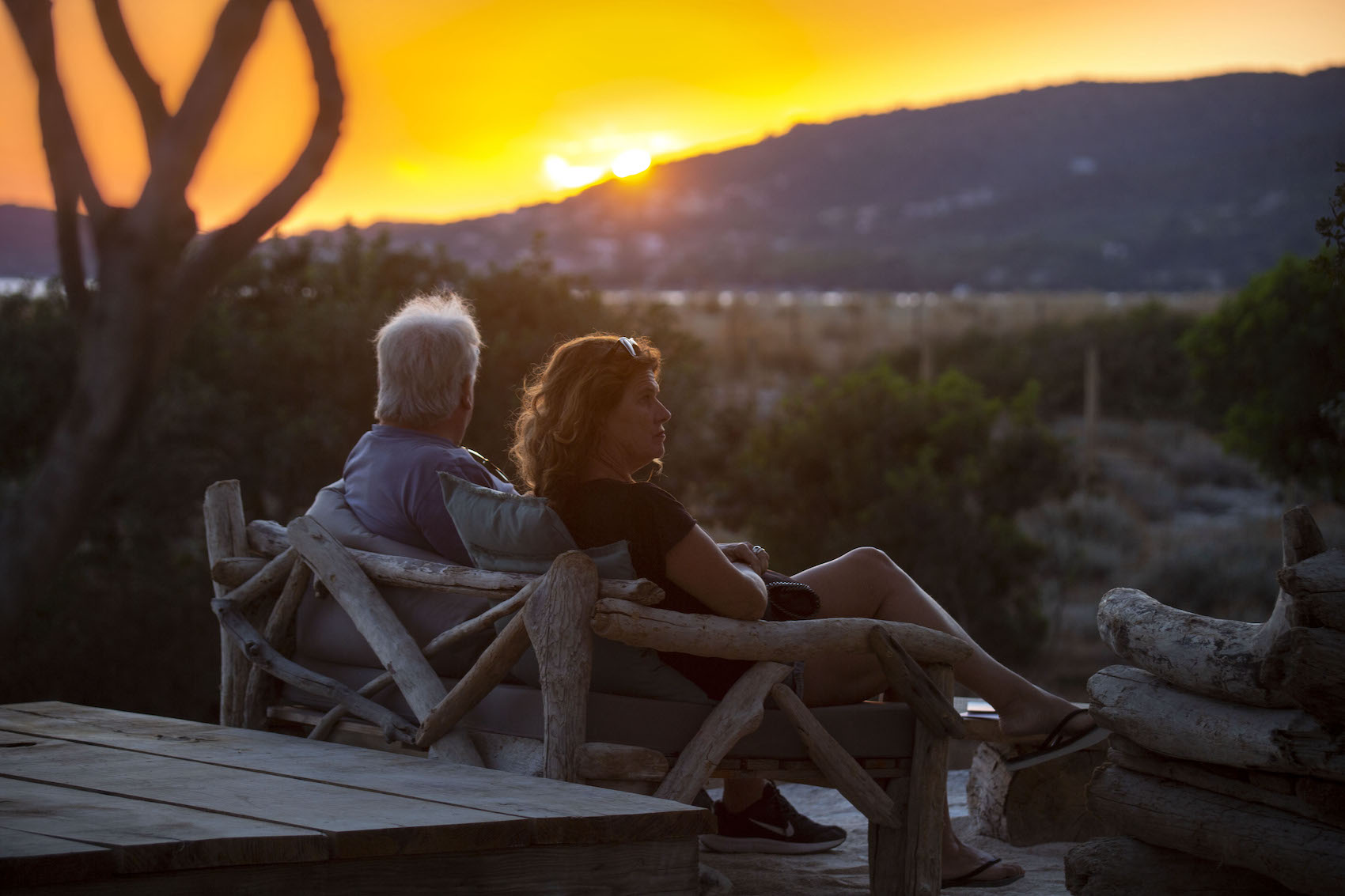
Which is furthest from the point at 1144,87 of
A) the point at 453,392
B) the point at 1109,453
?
the point at 453,392

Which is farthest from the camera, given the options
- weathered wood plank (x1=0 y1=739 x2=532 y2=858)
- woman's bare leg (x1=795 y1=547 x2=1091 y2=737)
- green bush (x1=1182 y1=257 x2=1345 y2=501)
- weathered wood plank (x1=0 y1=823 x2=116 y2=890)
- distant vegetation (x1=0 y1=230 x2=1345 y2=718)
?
green bush (x1=1182 y1=257 x2=1345 y2=501)

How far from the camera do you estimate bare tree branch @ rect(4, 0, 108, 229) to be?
9.36 feet

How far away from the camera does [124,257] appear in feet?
8.97

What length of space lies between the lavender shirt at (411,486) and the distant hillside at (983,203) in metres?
59.1

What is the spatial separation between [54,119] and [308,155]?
507 millimetres

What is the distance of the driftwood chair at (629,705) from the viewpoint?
3.26 m

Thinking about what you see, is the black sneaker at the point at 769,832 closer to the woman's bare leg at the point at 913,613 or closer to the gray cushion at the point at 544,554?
the woman's bare leg at the point at 913,613

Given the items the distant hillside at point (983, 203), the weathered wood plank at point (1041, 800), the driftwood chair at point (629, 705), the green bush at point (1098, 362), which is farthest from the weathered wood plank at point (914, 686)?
the distant hillside at point (983, 203)

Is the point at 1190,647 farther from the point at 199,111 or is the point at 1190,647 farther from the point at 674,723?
the point at 199,111

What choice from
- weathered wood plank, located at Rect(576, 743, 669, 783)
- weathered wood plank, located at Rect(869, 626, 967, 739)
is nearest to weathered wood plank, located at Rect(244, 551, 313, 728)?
weathered wood plank, located at Rect(576, 743, 669, 783)

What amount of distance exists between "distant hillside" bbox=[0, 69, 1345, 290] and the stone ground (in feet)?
194

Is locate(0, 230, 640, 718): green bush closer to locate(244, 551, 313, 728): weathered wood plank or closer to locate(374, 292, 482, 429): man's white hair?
locate(244, 551, 313, 728): weathered wood plank

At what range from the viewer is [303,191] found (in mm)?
3057

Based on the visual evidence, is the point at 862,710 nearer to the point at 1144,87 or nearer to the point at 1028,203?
the point at 1028,203
